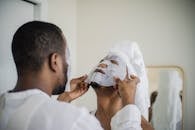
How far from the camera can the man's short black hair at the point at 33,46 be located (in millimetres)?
818

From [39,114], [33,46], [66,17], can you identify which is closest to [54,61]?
[33,46]

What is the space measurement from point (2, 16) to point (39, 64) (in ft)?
2.07

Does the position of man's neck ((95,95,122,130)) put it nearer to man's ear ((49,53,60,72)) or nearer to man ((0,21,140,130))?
man ((0,21,140,130))

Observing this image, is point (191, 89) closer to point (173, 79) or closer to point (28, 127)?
point (173, 79)

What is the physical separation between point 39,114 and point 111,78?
1.82 ft

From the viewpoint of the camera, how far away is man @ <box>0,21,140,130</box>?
73 cm

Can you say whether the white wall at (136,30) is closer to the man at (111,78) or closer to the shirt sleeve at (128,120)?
the man at (111,78)

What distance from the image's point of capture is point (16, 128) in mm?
729

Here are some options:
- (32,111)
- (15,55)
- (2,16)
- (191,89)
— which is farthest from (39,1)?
(191,89)

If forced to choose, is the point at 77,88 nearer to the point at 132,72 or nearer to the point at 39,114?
the point at 132,72

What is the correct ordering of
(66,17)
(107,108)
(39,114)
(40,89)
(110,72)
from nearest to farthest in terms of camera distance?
(39,114), (40,89), (110,72), (107,108), (66,17)

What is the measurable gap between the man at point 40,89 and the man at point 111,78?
0.98 ft

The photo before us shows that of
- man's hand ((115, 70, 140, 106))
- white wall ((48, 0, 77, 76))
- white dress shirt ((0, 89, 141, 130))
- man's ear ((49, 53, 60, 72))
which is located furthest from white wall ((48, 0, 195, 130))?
white dress shirt ((0, 89, 141, 130))

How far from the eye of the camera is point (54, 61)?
0.85 meters
